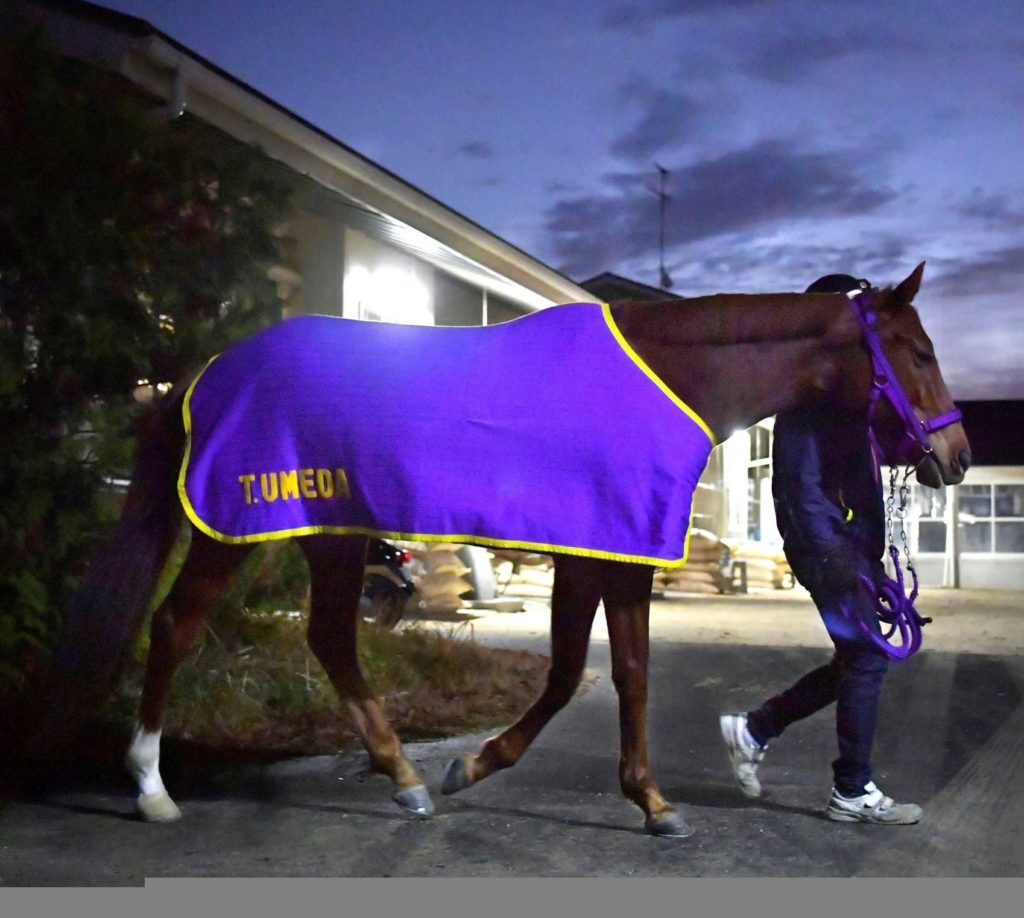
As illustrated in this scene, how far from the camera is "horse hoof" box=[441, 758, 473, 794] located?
13.1ft

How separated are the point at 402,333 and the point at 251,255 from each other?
A: 1969 mm

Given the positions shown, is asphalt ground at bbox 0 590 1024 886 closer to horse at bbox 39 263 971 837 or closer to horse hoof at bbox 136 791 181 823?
horse hoof at bbox 136 791 181 823

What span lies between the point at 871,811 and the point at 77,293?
3763 millimetres

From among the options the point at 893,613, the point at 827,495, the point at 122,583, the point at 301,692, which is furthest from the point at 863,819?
the point at 301,692

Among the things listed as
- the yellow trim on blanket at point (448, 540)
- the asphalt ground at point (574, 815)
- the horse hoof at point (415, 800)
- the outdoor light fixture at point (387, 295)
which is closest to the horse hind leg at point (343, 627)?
the horse hoof at point (415, 800)

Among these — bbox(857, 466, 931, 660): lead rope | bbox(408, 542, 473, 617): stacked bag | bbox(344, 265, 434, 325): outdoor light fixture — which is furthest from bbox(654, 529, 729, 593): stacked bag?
bbox(857, 466, 931, 660): lead rope

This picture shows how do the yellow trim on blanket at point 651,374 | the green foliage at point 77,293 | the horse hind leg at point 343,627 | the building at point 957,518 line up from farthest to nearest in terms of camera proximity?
the building at point 957,518
the green foliage at point 77,293
the horse hind leg at point 343,627
the yellow trim on blanket at point 651,374

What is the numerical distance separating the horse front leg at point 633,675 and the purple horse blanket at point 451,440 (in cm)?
22

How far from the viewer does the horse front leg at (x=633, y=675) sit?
3.69 m

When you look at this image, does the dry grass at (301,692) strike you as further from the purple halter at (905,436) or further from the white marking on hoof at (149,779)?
the purple halter at (905,436)

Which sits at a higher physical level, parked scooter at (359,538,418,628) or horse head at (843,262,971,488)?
horse head at (843,262,971,488)

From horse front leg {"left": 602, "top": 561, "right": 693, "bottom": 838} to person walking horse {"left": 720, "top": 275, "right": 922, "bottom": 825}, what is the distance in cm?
60

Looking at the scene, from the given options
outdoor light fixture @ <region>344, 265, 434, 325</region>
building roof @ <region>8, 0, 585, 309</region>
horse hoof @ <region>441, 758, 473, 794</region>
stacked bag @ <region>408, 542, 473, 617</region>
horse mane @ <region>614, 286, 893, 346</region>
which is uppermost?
building roof @ <region>8, 0, 585, 309</region>

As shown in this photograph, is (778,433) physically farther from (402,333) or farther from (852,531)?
(402,333)
